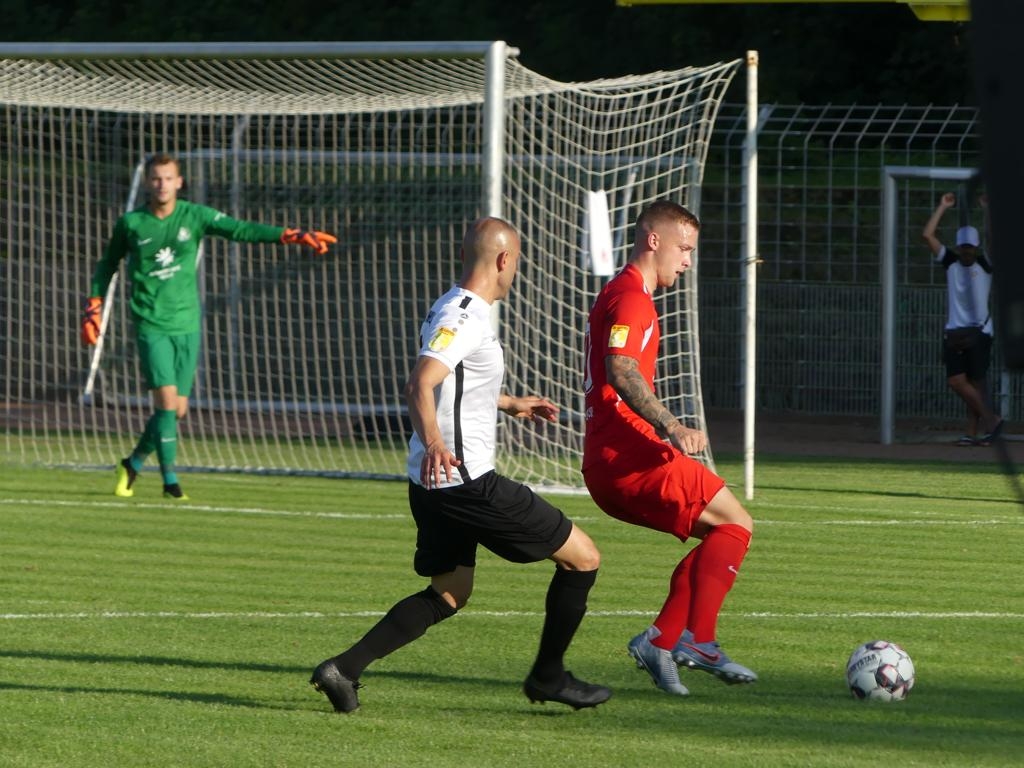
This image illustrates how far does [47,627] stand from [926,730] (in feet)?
12.3

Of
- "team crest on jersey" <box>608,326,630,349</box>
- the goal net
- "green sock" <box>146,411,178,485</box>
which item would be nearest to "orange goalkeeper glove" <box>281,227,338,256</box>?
the goal net

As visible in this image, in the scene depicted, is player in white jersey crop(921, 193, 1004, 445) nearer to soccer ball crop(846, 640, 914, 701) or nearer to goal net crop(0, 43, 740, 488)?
goal net crop(0, 43, 740, 488)

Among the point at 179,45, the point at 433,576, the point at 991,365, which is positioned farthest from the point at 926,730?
the point at 991,365

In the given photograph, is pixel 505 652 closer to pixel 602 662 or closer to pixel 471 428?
pixel 602 662

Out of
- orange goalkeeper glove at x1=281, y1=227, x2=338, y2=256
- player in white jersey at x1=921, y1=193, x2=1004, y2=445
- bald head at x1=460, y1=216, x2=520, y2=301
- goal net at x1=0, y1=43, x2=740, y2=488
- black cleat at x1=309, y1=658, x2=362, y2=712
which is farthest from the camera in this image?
player in white jersey at x1=921, y1=193, x2=1004, y2=445

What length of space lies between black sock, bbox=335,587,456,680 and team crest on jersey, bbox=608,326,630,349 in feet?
3.66

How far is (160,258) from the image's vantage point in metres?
11.6

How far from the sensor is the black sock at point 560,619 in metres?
5.70

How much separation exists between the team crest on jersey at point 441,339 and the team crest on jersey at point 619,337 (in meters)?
0.86

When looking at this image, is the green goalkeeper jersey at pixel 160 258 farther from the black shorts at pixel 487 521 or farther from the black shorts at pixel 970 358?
the black shorts at pixel 970 358

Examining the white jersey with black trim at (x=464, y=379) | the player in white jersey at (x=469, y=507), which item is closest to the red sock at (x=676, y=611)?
the player in white jersey at (x=469, y=507)

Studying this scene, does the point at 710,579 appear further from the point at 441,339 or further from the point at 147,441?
the point at 147,441

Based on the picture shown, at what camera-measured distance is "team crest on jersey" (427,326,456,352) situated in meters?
5.54

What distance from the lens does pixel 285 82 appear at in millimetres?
14828
